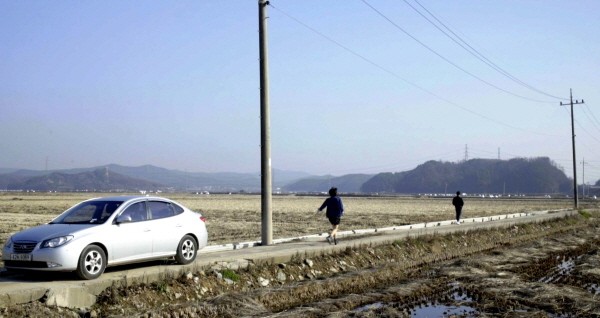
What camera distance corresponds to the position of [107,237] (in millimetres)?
12977

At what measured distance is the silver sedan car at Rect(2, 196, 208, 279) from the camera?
39.8 feet

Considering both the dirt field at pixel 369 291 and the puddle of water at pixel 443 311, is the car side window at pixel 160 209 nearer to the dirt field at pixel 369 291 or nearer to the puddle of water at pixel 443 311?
the dirt field at pixel 369 291

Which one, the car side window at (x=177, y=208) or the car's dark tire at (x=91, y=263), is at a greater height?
the car side window at (x=177, y=208)

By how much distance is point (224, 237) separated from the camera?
1065 inches

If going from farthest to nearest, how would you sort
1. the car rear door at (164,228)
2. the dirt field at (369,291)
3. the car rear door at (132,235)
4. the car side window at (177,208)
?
the car side window at (177,208), the car rear door at (164,228), the car rear door at (132,235), the dirt field at (369,291)

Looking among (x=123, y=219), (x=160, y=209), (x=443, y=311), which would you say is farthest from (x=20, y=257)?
(x=443, y=311)

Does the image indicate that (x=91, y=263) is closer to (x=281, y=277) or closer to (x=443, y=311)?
(x=281, y=277)

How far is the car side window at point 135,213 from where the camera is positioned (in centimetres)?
1369

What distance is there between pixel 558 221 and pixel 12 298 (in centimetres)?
3647

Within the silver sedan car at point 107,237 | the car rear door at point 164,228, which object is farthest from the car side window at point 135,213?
the car rear door at point 164,228

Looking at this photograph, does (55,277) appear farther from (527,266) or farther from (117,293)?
(527,266)

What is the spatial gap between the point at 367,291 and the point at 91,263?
5203mm

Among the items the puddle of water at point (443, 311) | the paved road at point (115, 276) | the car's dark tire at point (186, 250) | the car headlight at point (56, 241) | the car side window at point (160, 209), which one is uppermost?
the car side window at point (160, 209)

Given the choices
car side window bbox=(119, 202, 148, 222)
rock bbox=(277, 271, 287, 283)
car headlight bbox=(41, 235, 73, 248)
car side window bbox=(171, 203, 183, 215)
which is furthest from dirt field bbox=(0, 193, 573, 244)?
car headlight bbox=(41, 235, 73, 248)
